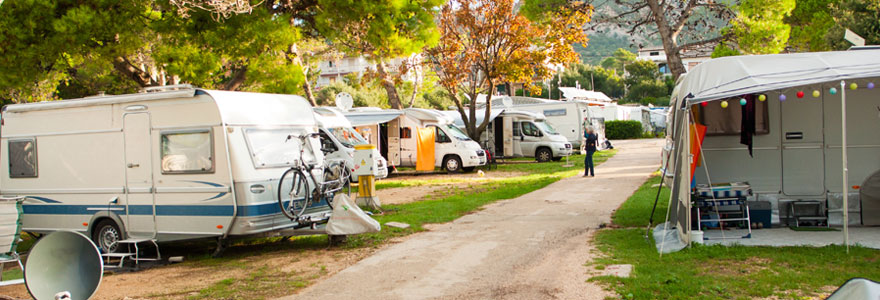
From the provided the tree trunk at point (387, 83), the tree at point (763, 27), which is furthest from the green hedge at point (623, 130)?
the tree at point (763, 27)

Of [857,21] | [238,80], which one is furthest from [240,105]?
[857,21]

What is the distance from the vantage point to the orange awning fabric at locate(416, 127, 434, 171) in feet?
71.3

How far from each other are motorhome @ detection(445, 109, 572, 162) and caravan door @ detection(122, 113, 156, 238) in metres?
17.5

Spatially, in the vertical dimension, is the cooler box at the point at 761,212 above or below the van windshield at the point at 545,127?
below

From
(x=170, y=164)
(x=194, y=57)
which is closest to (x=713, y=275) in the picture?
(x=170, y=164)

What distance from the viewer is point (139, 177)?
9.12 m

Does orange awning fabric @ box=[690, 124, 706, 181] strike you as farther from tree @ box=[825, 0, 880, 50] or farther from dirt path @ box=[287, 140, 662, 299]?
tree @ box=[825, 0, 880, 50]

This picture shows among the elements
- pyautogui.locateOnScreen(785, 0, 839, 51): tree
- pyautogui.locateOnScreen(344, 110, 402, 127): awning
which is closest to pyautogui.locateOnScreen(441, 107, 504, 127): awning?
pyautogui.locateOnScreen(344, 110, 402, 127): awning

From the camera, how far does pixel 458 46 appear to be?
23.9 metres

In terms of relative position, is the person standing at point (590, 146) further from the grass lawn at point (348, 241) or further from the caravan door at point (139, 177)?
the caravan door at point (139, 177)

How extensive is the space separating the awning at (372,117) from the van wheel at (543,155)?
6.68 meters

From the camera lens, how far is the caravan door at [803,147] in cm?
941

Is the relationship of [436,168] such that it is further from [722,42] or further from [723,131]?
[723,131]

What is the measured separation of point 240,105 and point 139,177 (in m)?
1.74
